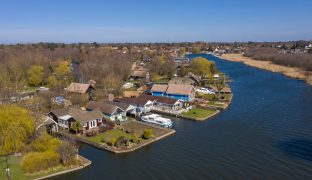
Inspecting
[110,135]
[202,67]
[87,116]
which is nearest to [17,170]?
[110,135]

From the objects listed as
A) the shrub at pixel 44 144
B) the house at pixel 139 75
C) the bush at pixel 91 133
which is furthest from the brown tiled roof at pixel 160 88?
the shrub at pixel 44 144

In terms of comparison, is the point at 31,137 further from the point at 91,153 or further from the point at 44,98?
the point at 44,98

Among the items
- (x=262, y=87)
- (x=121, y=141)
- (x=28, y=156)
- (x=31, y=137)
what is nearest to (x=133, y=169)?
(x=121, y=141)

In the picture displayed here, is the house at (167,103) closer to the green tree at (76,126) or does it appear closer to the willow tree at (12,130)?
the green tree at (76,126)

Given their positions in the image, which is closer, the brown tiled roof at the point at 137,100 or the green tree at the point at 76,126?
the green tree at the point at 76,126

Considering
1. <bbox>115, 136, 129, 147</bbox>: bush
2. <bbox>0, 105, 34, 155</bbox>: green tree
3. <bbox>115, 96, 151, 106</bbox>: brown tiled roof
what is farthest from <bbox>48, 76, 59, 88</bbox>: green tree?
<bbox>115, 136, 129, 147</bbox>: bush

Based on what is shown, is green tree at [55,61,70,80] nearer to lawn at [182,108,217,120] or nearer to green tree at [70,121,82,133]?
green tree at [70,121,82,133]

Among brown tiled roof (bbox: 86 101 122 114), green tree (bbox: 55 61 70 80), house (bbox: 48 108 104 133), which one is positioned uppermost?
green tree (bbox: 55 61 70 80)

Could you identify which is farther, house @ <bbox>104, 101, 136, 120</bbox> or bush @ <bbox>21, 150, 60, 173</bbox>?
house @ <bbox>104, 101, 136, 120</bbox>
